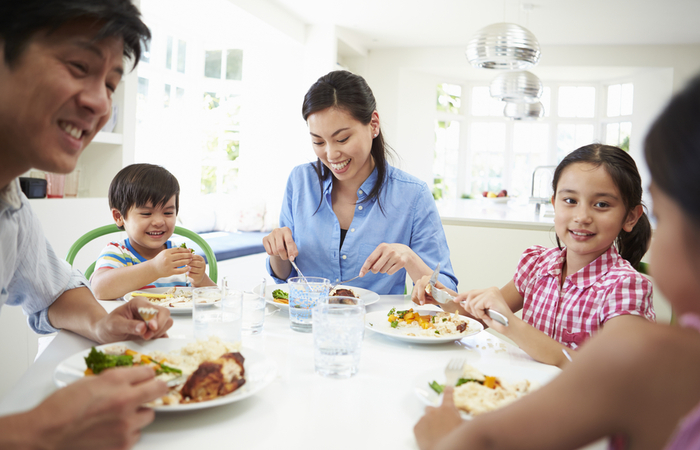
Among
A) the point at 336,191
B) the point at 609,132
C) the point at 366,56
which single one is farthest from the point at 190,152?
the point at 609,132

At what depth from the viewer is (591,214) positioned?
1.32m

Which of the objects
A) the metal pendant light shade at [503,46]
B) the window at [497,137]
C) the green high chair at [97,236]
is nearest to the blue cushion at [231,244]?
the green high chair at [97,236]

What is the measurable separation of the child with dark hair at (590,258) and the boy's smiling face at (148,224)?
37.0 inches

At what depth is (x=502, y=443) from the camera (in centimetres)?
51

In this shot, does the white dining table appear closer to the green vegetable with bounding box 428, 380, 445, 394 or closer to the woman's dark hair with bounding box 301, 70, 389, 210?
the green vegetable with bounding box 428, 380, 445, 394

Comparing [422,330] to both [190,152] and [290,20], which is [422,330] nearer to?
[190,152]

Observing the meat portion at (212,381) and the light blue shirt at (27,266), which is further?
the light blue shirt at (27,266)

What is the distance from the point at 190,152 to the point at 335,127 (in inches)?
198

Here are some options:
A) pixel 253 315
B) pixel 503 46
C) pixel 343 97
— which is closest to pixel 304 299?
pixel 253 315

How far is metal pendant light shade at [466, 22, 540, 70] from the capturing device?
329cm

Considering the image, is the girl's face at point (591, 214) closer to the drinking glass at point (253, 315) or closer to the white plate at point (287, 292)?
the white plate at point (287, 292)

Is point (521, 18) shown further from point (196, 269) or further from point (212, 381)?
point (212, 381)

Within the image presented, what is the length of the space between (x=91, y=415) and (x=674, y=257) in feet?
1.94

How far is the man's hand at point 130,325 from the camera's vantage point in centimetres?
95
